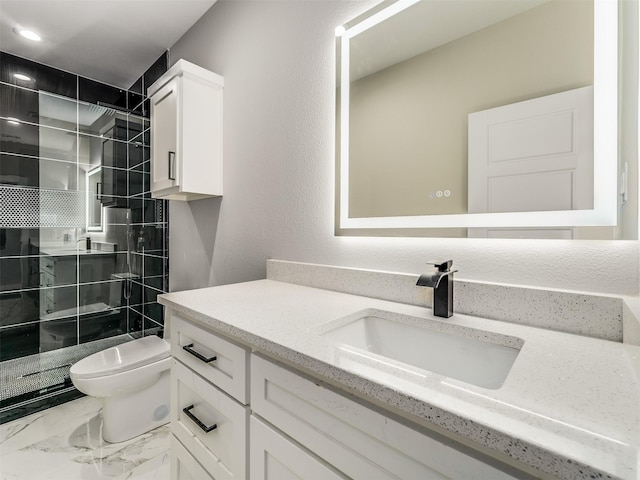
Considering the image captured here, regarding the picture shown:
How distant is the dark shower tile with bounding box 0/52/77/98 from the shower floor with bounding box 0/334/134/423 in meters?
2.02

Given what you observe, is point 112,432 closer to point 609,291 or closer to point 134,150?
point 134,150

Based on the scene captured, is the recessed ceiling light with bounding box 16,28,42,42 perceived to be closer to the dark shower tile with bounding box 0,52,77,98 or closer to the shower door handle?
the dark shower tile with bounding box 0,52,77,98

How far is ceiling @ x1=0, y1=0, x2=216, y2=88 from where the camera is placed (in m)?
1.91

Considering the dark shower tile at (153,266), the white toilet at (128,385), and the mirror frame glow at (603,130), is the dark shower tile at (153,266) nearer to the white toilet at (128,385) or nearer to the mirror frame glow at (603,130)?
the white toilet at (128,385)

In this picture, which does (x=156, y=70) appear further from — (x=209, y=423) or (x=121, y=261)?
(x=209, y=423)

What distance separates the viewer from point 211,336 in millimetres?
877

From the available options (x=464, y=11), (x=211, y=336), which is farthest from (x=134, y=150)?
(x=464, y=11)

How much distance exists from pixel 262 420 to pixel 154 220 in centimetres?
217

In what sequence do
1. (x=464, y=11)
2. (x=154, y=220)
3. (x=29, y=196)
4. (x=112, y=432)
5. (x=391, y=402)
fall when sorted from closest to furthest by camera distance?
(x=391, y=402) → (x=464, y=11) → (x=112, y=432) → (x=29, y=196) → (x=154, y=220)

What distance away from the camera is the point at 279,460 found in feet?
2.21

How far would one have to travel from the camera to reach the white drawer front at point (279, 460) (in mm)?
595

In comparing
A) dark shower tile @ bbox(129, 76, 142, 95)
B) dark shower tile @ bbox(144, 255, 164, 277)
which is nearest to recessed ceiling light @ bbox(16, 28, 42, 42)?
dark shower tile @ bbox(129, 76, 142, 95)

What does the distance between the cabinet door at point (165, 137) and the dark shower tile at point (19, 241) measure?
3.64ft

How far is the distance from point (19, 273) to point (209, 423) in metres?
2.28
